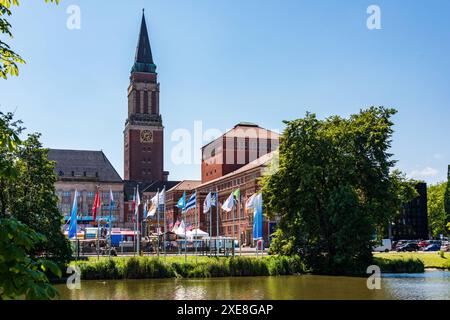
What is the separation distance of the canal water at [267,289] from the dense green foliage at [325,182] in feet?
17.9

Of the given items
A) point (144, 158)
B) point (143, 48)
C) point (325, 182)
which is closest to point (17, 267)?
point (325, 182)

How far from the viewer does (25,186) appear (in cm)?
4984

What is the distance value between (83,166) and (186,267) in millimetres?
123233

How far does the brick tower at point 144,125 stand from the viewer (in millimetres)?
178375

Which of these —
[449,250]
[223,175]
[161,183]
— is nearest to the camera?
[449,250]

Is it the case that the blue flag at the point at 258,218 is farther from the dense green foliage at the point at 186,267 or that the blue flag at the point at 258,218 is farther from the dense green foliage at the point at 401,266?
the dense green foliage at the point at 401,266

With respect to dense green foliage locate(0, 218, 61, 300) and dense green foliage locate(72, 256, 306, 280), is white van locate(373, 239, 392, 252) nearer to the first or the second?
dense green foliage locate(72, 256, 306, 280)

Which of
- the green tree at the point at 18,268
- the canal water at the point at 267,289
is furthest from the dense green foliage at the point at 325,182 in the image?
the green tree at the point at 18,268

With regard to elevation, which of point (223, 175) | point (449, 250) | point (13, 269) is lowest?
point (449, 250)

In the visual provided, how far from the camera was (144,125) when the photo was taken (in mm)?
178500

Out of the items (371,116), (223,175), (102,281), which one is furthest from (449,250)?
(223,175)

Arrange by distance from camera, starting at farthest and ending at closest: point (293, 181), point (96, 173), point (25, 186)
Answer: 1. point (96, 173)
2. point (293, 181)
3. point (25, 186)

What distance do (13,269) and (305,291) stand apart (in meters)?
32.0
